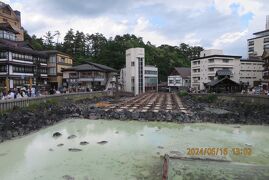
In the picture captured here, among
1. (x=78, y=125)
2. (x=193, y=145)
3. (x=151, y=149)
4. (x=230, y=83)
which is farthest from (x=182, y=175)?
(x=230, y=83)

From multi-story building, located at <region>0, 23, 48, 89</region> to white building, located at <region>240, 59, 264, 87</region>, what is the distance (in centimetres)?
3981

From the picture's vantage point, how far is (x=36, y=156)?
41.3ft

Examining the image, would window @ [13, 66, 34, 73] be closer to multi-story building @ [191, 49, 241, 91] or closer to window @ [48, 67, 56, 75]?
window @ [48, 67, 56, 75]

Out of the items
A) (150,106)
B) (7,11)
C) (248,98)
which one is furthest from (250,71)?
(7,11)

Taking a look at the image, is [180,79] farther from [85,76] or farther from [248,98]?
[248,98]

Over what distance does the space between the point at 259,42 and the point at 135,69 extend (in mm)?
45904

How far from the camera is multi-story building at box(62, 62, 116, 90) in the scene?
47625 millimetres

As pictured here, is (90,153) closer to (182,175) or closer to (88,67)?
(182,175)

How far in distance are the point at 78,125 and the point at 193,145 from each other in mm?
10070

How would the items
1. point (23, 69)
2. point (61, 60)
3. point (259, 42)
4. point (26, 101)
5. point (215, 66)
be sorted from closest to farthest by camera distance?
point (26, 101) < point (23, 69) < point (61, 60) < point (215, 66) < point (259, 42)

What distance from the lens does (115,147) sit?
14156 millimetres

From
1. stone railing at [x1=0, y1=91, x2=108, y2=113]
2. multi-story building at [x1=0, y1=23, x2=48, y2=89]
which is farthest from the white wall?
multi-story building at [x1=0, y1=23, x2=48, y2=89]
